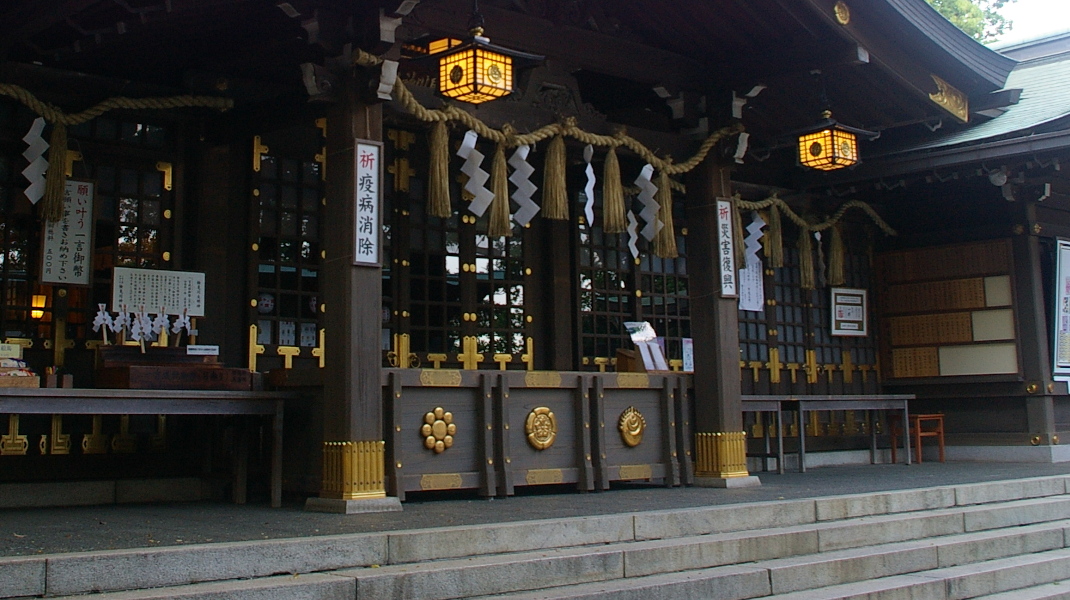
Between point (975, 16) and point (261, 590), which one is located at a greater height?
point (975, 16)

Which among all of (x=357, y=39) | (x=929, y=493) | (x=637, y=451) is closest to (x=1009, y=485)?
(x=929, y=493)

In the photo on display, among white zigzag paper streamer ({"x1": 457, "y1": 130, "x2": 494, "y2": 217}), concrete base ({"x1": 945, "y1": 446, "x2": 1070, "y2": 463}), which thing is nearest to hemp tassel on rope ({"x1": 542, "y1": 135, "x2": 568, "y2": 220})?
white zigzag paper streamer ({"x1": 457, "y1": 130, "x2": 494, "y2": 217})

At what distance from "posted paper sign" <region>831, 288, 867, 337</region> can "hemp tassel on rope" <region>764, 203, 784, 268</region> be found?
153 centimetres

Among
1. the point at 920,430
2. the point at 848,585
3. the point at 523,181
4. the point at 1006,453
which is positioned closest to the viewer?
the point at 848,585

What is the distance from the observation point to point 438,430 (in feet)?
27.7

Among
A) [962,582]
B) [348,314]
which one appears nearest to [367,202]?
[348,314]

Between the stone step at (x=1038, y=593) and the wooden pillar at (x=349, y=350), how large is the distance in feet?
13.8

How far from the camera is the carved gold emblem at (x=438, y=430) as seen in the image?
838 cm

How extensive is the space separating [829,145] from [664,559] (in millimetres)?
5686

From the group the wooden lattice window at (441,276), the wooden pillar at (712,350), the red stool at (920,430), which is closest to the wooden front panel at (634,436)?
the wooden pillar at (712,350)

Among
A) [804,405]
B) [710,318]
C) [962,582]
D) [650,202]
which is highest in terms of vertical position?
[650,202]

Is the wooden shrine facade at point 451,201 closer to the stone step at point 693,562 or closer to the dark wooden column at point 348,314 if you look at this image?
the dark wooden column at point 348,314

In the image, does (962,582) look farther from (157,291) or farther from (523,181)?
(157,291)

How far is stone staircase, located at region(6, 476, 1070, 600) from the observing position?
5.09 m
